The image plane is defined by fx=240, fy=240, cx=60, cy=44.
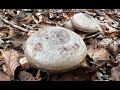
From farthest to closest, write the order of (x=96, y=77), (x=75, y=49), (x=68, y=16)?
(x=68, y=16), (x=96, y=77), (x=75, y=49)

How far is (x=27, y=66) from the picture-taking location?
2484mm

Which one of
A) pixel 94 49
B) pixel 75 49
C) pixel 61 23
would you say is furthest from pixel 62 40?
pixel 61 23

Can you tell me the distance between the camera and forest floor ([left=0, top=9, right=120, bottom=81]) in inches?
92.9

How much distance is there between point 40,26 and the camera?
A: 370 cm

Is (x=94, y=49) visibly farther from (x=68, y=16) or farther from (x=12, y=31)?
(x=68, y=16)

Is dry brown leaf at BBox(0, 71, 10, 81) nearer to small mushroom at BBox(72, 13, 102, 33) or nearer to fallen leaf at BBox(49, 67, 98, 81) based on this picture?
fallen leaf at BBox(49, 67, 98, 81)

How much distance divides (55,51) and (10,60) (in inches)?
22.6

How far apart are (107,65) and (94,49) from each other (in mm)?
345

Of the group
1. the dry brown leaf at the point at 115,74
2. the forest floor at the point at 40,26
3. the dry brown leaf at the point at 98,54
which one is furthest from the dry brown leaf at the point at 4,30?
the dry brown leaf at the point at 115,74

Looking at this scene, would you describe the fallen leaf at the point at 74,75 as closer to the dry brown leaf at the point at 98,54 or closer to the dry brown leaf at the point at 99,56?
the dry brown leaf at the point at 99,56

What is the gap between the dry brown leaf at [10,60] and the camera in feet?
7.77

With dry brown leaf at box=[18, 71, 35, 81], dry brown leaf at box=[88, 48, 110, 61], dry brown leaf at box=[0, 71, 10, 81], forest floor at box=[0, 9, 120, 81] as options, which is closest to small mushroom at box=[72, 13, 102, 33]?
forest floor at box=[0, 9, 120, 81]

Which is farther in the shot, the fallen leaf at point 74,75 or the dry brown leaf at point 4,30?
the dry brown leaf at point 4,30
